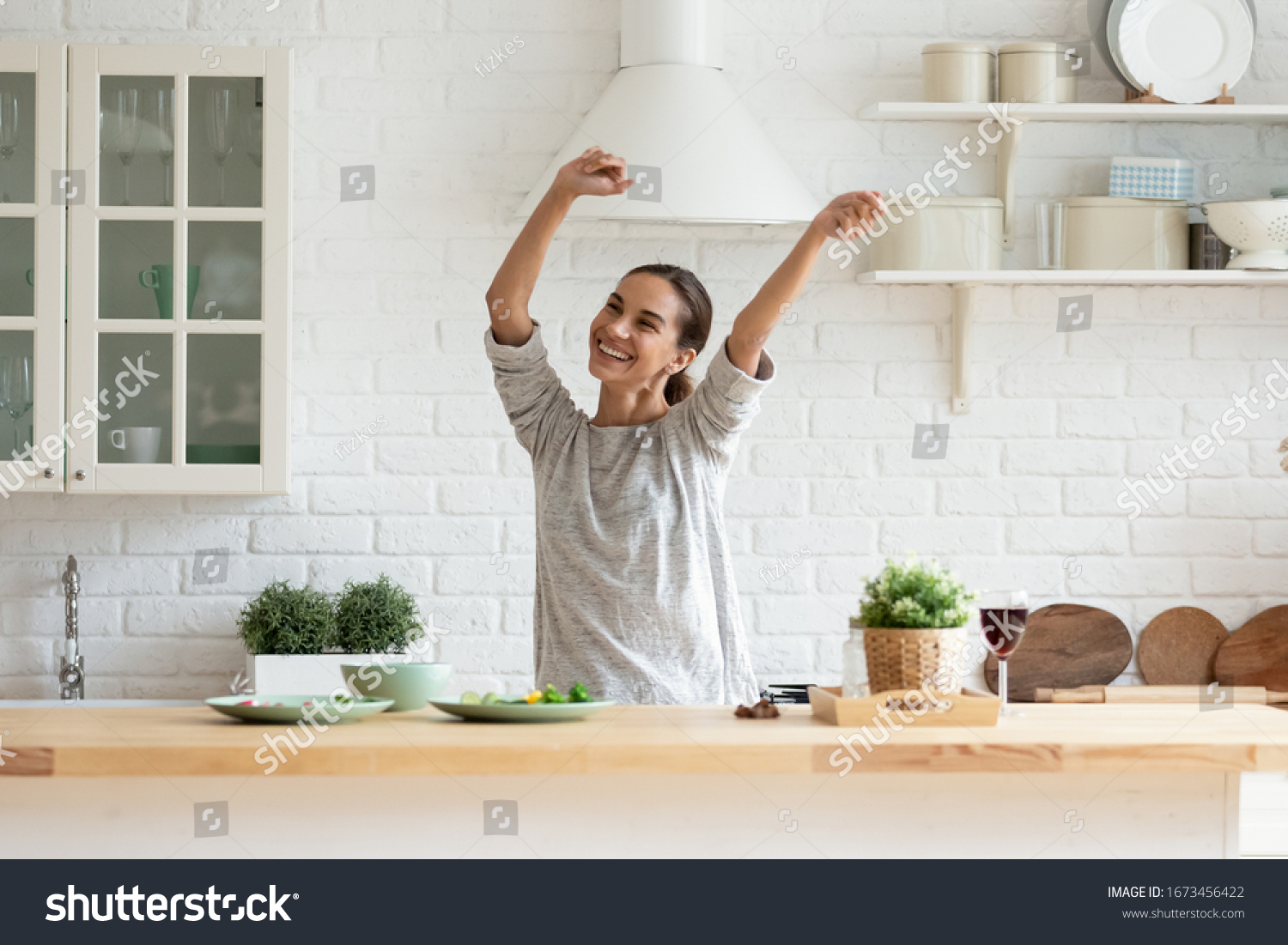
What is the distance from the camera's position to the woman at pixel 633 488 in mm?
1898

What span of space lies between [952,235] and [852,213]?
129 cm

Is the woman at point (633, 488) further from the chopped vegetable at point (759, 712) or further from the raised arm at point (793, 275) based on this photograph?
the chopped vegetable at point (759, 712)

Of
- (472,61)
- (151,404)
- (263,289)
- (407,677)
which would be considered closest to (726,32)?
(472,61)

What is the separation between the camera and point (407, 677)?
163cm

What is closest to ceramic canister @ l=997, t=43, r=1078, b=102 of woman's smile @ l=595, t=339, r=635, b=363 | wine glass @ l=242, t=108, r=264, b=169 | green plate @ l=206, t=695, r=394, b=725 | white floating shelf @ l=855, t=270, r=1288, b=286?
white floating shelf @ l=855, t=270, r=1288, b=286

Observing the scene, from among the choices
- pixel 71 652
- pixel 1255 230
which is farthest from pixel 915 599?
pixel 71 652

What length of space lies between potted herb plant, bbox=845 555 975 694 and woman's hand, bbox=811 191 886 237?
0.40 meters

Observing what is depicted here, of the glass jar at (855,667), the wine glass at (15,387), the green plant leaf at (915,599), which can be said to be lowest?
the glass jar at (855,667)

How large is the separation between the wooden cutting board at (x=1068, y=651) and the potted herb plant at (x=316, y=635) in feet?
4.11

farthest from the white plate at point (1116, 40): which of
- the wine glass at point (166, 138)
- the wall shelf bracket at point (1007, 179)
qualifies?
the wine glass at point (166, 138)

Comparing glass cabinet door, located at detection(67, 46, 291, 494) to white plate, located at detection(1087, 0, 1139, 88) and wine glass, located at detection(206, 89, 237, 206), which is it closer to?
wine glass, located at detection(206, 89, 237, 206)

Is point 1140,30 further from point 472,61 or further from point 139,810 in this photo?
point 139,810

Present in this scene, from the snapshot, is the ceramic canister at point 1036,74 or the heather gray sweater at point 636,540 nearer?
the heather gray sweater at point 636,540

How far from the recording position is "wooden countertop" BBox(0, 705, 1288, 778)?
4.44 feet
